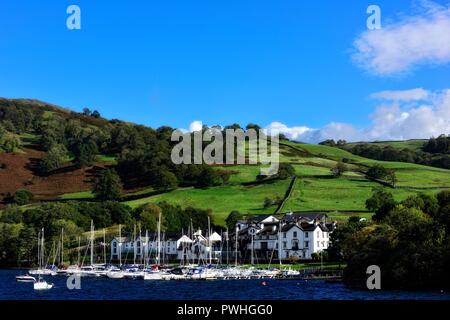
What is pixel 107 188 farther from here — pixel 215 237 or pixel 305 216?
pixel 305 216

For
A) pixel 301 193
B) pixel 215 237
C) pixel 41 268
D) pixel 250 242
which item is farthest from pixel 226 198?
pixel 41 268

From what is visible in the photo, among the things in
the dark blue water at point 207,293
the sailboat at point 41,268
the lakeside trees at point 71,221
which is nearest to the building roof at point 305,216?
the lakeside trees at point 71,221

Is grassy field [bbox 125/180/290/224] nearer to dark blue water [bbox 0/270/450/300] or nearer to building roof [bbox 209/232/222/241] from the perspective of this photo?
building roof [bbox 209/232/222/241]

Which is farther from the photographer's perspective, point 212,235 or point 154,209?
point 154,209

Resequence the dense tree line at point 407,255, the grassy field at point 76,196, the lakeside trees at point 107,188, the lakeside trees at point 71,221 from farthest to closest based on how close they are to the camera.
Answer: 1. the grassy field at point 76,196
2. the lakeside trees at point 107,188
3. the lakeside trees at point 71,221
4. the dense tree line at point 407,255

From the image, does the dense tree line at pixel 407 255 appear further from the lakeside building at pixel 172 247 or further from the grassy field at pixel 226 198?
the grassy field at pixel 226 198

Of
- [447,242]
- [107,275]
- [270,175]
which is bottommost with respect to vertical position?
[107,275]

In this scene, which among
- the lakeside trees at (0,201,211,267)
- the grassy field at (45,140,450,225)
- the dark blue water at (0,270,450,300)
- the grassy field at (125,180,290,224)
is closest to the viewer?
the dark blue water at (0,270,450,300)

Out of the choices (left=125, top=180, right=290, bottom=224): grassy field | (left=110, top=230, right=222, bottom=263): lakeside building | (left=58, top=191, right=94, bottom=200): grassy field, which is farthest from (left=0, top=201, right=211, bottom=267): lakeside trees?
(left=58, top=191, right=94, bottom=200): grassy field

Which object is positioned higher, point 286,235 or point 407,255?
point 286,235
